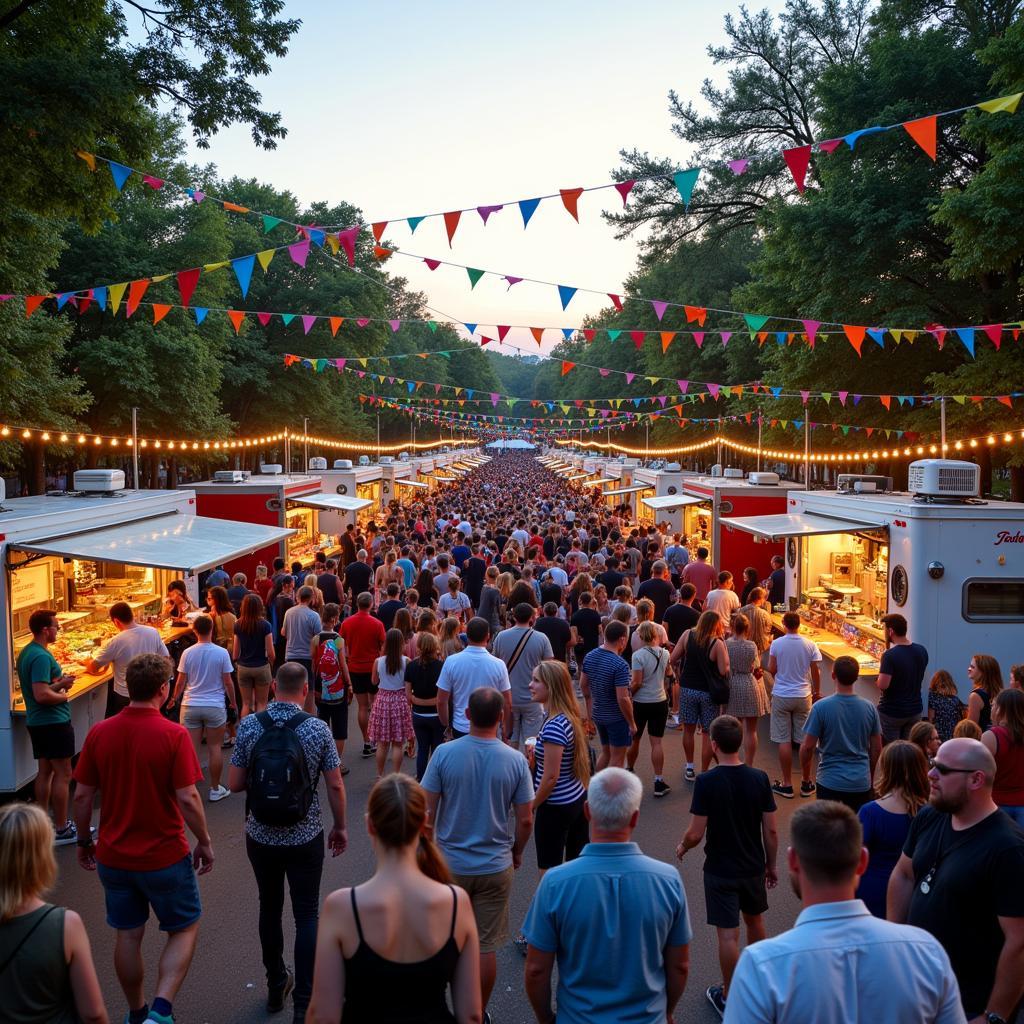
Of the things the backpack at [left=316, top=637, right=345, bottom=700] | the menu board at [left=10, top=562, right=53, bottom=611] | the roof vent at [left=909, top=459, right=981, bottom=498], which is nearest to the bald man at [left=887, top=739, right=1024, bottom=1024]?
the backpack at [left=316, top=637, right=345, bottom=700]

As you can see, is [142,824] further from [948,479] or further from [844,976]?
[948,479]

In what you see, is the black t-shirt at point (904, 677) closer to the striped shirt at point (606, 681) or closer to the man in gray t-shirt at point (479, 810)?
the striped shirt at point (606, 681)

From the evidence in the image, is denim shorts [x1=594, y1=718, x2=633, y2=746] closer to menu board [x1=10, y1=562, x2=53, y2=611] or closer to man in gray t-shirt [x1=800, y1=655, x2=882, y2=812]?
man in gray t-shirt [x1=800, y1=655, x2=882, y2=812]

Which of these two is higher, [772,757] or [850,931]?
[850,931]

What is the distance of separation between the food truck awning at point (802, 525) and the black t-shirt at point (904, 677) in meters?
2.81

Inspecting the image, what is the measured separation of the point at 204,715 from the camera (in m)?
7.78

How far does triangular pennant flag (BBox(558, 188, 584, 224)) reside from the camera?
8.87m

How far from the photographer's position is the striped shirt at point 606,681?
7.27 metres

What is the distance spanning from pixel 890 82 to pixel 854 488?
35.5ft

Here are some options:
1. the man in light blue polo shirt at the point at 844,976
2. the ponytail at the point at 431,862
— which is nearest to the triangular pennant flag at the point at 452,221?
the ponytail at the point at 431,862

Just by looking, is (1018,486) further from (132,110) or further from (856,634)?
(132,110)

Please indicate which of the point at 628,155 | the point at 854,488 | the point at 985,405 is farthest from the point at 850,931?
the point at 628,155

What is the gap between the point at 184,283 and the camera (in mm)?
10773

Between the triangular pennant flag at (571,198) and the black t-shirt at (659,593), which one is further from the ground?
the triangular pennant flag at (571,198)
